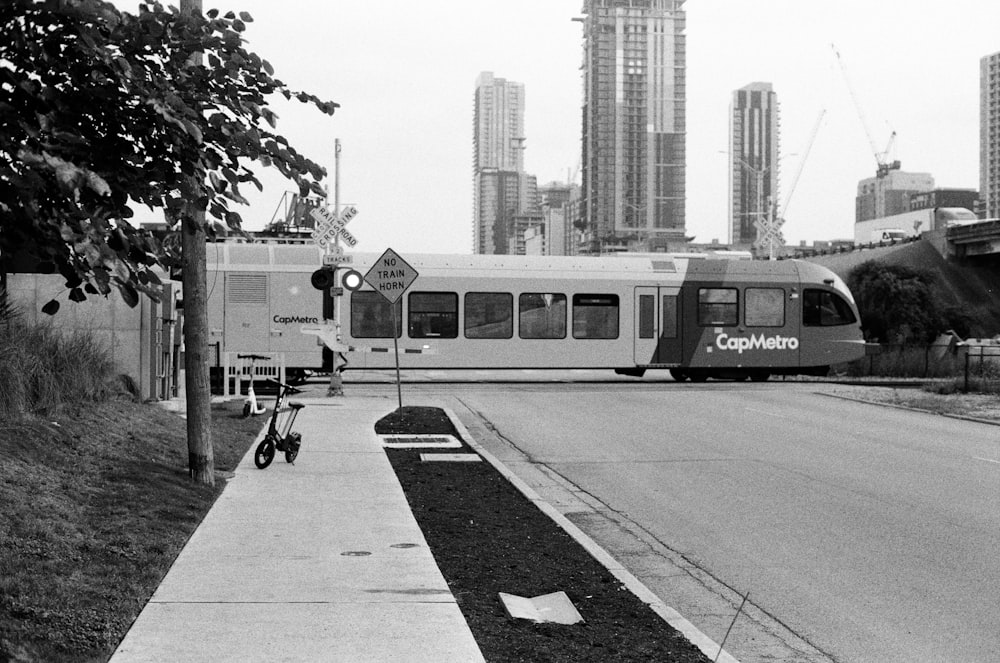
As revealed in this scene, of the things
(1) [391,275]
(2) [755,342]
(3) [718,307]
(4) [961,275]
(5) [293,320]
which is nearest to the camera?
(1) [391,275]

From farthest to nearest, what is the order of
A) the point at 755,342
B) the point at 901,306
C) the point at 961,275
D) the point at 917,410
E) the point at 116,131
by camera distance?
1. the point at 961,275
2. the point at 901,306
3. the point at 755,342
4. the point at 917,410
5. the point at 116,131

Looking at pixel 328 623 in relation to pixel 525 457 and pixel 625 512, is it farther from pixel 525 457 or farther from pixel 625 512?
pixel 525 457

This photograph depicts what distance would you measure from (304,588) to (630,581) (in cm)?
221

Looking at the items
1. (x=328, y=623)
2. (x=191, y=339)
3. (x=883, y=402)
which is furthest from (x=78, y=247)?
(x=883, y=402)

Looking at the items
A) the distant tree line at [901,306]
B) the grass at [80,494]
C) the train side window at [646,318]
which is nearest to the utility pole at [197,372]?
the grass at [80,494]

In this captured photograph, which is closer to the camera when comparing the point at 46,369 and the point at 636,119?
the point at 46,369

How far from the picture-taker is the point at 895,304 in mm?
73500

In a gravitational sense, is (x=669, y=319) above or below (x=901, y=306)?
below

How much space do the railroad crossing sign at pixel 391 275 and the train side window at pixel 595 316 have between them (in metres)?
11.8

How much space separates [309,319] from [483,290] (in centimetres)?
493

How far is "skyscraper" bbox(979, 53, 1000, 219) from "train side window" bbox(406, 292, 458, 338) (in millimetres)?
149854

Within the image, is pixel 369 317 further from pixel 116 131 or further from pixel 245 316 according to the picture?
pixel 116 131

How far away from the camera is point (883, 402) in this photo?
83.3 feet

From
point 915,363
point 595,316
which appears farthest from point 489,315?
point 915,363
